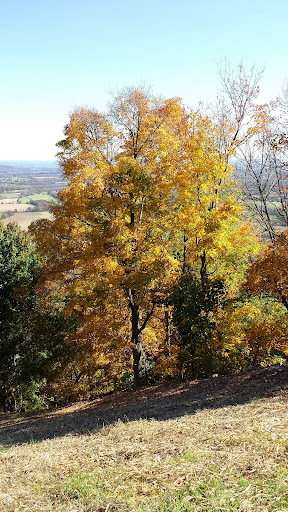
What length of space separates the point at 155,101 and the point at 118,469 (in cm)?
1466

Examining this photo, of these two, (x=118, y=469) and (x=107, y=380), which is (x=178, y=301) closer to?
(x=118, y=469)

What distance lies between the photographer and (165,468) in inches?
184

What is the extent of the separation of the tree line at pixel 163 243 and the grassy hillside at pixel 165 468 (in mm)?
6597

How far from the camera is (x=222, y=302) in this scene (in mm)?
15586

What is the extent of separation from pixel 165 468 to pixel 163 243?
34.6 feet

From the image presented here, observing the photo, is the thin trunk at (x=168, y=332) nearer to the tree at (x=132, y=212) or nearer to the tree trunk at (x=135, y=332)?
the tree at (x=132, y=212)

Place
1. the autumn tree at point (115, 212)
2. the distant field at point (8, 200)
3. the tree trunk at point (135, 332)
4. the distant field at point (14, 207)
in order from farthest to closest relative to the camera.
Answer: the distant field at point (8, 200)
the distant field at point (14, 207)
the tree trunk at point (135, 332)
the autumn tree at point (115, 212)

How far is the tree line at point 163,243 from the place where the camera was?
1361 cm

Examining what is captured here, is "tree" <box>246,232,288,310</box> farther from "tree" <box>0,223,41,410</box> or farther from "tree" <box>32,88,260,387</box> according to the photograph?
"tree" <box>0,223,41,410</box>

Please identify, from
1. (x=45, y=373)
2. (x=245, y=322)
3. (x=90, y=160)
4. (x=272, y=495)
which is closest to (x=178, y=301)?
(x=245, y=322)

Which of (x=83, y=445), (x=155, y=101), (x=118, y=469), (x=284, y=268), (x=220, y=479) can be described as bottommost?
(x=83, y=445)

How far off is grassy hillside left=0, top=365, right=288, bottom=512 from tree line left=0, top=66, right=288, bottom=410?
21.6ft

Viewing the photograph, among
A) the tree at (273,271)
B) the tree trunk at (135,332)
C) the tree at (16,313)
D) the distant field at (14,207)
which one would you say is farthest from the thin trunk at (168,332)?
the distant field at (14,207)

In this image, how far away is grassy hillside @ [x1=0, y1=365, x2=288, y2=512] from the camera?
3914 mm
